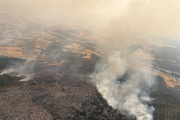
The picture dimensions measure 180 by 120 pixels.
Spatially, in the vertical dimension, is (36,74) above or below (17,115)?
below

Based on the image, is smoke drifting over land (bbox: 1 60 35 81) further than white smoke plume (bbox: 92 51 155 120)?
Yes

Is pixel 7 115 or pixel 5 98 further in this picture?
pixel 5 98

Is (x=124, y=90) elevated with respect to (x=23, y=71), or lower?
lower

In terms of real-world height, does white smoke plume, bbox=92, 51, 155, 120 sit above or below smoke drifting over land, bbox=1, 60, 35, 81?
below

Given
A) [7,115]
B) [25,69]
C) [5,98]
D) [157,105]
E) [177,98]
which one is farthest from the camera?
[25,69]

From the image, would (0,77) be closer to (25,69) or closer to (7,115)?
(25,69)

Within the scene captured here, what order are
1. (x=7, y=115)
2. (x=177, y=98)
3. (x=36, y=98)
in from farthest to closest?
(x=177, y=98), (x=36, y=98), (x=7, y=115)

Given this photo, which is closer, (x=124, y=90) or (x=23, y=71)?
(x=124, y=90)

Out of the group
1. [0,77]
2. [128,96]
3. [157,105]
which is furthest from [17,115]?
[157,105]
